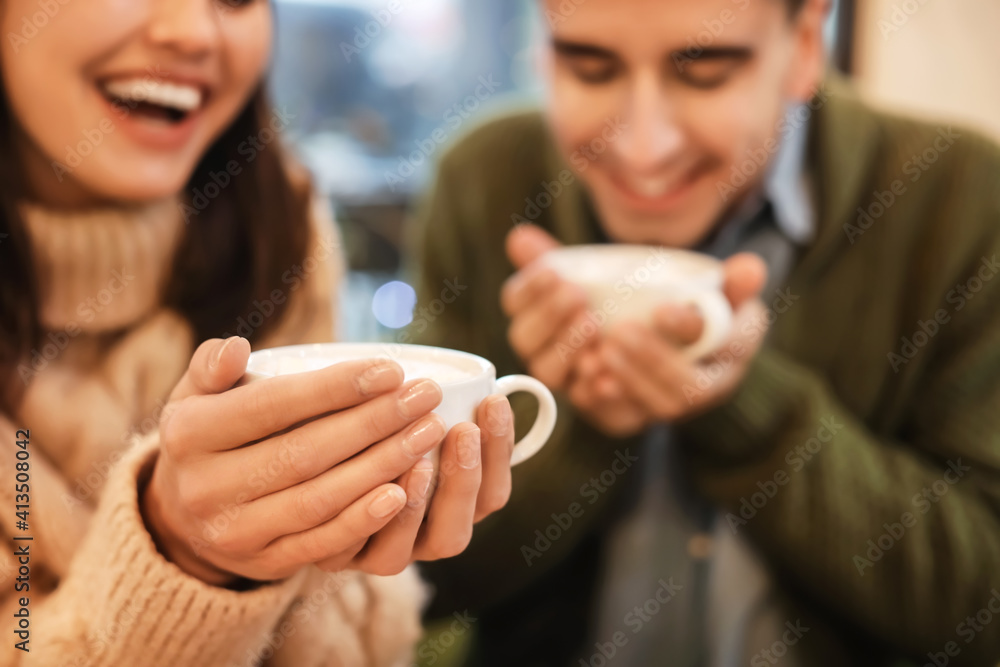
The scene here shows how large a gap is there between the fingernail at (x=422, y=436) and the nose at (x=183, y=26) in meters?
0.45

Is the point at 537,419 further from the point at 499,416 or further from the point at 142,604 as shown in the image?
the point at 142,604

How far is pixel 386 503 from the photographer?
0.40 m

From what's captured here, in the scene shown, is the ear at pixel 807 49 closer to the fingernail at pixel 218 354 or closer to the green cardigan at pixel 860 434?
the green cardigan at pixel 860 434

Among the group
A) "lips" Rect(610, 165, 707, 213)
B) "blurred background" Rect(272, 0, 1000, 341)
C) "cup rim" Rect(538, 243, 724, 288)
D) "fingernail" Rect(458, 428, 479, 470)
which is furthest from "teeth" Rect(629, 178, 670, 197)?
"blurred background" Rect(272, 0, 1000, 341)

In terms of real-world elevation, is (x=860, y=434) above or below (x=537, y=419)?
below

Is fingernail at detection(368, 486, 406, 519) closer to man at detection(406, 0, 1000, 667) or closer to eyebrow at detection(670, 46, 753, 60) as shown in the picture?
man at detection(406, 0, 1000, 667)

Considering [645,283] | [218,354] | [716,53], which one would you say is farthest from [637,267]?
[218,354]

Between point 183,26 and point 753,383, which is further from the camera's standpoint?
point 753,383

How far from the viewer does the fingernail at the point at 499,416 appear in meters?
0.43

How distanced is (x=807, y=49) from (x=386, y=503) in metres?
0.90

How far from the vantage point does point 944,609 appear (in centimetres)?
88

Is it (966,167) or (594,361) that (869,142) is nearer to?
(966,167)

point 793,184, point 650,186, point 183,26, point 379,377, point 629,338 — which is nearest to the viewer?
point 379,377

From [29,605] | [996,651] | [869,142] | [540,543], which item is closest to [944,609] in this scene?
[996,651]
